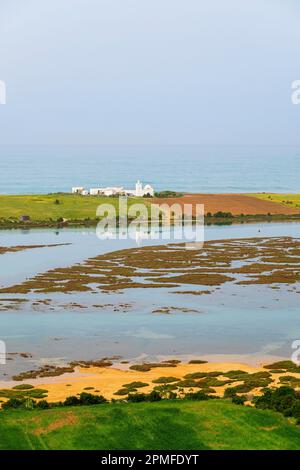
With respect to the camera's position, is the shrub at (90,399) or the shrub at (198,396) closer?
the shrub at (90,399)

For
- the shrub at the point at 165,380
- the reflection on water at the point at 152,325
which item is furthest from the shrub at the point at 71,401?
the reflection on water at the point at 152,325

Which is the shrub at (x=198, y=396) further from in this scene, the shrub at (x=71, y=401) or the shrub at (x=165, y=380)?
the shrub at (x=71, y=401)

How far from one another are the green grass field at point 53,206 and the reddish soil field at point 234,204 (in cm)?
491

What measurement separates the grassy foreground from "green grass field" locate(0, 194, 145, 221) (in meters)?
62.4

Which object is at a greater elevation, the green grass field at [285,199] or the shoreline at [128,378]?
the green grass field at [285,199]

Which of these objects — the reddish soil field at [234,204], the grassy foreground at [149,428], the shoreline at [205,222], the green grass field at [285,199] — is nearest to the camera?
the grassy foreground at [149,428]

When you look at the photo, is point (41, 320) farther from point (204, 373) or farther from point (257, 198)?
point (257, 198)

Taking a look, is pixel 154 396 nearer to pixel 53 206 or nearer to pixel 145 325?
pixel 145 325

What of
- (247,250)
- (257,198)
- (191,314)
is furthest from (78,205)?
(191,314)

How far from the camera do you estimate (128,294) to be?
4791 cm

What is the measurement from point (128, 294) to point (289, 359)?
610 inches

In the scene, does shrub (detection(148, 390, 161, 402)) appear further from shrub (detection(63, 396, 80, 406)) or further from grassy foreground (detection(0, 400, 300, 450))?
shrub (detection(63, 396, 80, 406))

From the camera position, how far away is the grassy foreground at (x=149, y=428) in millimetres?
23219

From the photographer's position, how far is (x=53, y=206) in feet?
303
